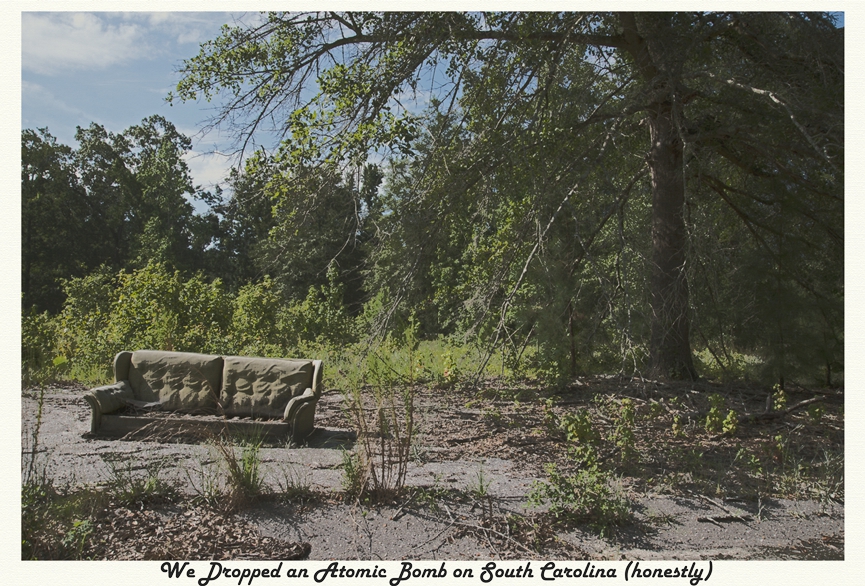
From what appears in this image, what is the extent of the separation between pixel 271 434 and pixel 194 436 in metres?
0.74

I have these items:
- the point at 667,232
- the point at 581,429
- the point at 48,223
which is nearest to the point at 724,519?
the point at 581,429

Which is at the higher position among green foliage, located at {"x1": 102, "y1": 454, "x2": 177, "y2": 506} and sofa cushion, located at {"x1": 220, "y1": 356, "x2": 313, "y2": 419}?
sofa cushion, located at {"x1": 220, "y1": 356, "x2": 313, "y2": 419}

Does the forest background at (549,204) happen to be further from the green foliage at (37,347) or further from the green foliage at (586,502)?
the green foliage at (586,502)

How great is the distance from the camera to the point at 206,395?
21.7ft

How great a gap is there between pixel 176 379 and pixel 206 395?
406 mm

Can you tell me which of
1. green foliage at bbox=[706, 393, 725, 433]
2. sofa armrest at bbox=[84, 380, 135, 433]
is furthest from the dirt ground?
green foliage at bbox=[706, 393, 725, 433]

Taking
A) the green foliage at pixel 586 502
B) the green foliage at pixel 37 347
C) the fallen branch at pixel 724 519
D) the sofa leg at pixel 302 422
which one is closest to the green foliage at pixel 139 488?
the sofa leg at pixel 302 422

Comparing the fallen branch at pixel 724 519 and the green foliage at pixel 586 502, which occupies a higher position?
the green foliage at pixel 586 502

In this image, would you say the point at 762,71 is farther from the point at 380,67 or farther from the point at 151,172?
the point at 151,172

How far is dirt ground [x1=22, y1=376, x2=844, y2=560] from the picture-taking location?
3617mm

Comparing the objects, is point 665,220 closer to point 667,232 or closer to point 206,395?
point 667,232

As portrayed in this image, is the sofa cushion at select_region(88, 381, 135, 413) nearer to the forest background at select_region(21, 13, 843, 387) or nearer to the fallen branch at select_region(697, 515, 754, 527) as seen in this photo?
the forest background at select_region(21, 13, 843, 387)

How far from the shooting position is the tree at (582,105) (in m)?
6.64

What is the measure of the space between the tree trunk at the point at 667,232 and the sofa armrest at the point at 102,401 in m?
6.56
